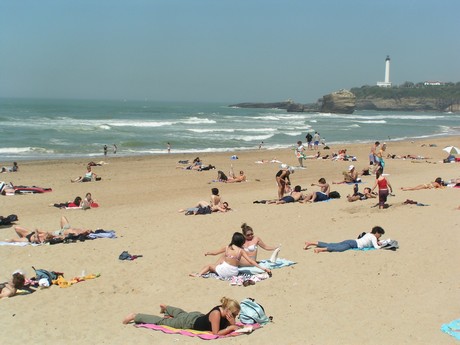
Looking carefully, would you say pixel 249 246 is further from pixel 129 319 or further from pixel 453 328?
pixel 453 328

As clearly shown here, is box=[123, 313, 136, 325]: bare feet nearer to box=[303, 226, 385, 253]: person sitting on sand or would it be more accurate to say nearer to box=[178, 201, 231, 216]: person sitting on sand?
box=[303, 226, 385, 253]: person sitting on sand

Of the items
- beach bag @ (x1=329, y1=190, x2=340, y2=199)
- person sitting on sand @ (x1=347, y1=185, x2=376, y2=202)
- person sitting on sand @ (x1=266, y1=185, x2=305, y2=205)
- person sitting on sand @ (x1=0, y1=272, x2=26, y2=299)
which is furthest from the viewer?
beach bag @ (x1=329, y1=190, x2=340, y2=199)

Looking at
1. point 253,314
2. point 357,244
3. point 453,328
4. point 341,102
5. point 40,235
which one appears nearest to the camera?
point 453,328

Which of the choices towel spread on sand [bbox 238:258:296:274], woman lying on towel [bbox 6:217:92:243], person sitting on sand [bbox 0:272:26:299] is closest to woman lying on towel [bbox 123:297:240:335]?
towel spread on sand [bbox 238:258:296:274]

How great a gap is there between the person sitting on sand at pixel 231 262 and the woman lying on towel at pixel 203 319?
1.73m

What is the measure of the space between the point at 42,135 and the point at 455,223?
39.9 metres

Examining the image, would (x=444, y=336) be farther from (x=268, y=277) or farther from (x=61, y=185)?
(x=61, y=185)

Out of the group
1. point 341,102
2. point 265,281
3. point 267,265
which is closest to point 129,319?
point 265,281

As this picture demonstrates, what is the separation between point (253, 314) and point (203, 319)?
2.04 ft

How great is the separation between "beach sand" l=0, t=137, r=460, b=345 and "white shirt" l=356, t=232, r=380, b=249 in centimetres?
22

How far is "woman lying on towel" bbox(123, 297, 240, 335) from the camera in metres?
6.66

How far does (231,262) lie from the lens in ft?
29.1

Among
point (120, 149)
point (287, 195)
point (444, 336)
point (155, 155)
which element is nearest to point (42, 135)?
point (120, 149)

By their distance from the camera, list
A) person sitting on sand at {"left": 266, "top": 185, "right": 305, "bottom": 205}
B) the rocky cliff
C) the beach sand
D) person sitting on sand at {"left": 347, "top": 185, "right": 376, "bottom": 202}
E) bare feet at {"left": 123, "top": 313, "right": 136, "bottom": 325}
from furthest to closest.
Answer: the rocky cliff < person sitting on sand at {"left": 266, "top": 185, "right": 305, "bottom": 205} < person sitting on sand at {"left": 347, "top": 185, "right": 376, "bottom": 202} < bare feet at {"left": 123, "top": 313, "right": 136, "bottom": 325} < the beach sand
